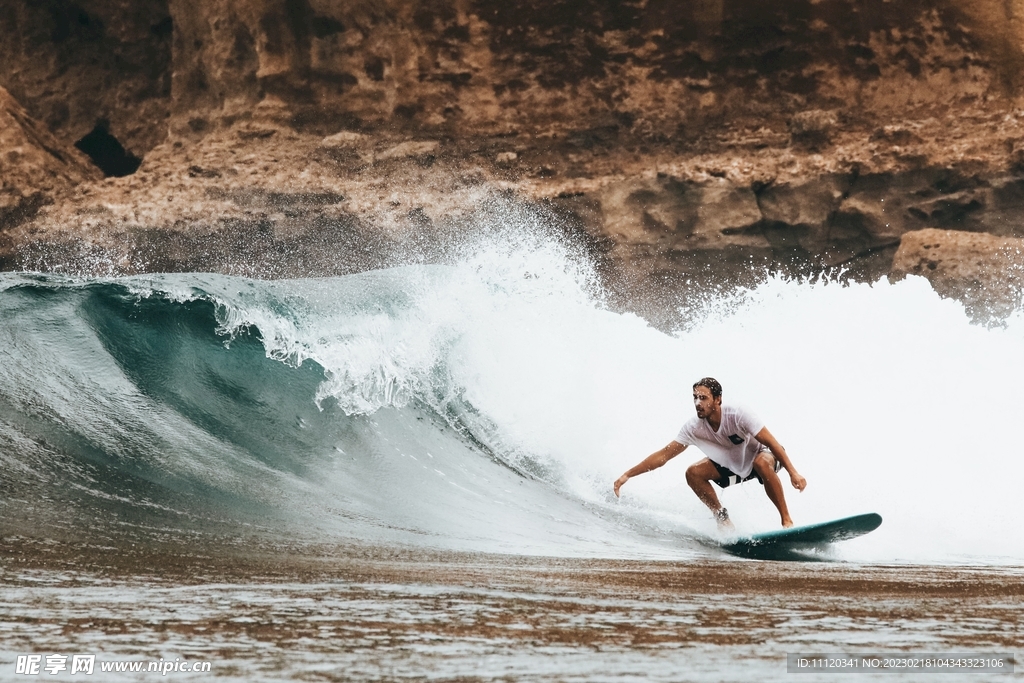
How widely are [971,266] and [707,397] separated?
6883 millimetres

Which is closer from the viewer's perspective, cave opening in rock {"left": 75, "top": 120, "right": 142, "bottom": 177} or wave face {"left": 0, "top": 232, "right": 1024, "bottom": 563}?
wave face {"left": 0, "top": 232, "right": 1024, "bottom": 563}

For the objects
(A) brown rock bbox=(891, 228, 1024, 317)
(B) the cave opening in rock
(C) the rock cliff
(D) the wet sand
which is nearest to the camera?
(D) the wet sand

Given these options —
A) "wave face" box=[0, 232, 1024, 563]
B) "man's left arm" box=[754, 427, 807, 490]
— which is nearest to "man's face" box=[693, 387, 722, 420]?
"man's left arm" box=[754, 427, 807, 490]

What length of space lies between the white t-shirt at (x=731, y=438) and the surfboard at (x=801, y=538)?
0.58 meters

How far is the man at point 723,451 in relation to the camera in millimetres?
5848

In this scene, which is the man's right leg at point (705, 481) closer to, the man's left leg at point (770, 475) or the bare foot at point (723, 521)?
the bare foot at point (723, 521)

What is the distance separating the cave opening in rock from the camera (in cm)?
1606

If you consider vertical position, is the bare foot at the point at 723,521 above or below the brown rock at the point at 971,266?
below

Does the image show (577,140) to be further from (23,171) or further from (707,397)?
(707,397)

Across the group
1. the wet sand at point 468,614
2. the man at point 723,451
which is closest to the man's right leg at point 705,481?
the man at point 723,451

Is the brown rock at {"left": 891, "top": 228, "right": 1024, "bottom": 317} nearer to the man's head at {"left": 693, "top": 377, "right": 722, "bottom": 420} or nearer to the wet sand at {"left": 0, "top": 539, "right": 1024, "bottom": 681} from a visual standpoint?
the man's head at {"left": 693, "top": 377, "right": 722, "bottom": 420}

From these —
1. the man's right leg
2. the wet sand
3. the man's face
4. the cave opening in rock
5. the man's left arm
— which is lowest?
the wet sand

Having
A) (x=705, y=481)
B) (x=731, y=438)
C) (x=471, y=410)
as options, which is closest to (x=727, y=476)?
(x=705, y=481)

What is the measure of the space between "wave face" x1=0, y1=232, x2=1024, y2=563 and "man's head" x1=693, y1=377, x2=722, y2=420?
0.59 metres
